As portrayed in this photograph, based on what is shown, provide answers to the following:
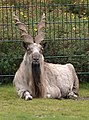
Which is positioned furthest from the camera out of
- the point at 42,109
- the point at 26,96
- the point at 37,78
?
the point at 37,78

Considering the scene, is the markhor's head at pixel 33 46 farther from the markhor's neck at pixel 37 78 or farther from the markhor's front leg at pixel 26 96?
the markhor's front leg at pixel 26 96

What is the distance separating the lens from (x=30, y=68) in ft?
42.2

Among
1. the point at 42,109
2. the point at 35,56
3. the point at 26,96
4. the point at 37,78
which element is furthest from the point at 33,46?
the point at 42,109

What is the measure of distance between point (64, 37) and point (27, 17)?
1117 mm

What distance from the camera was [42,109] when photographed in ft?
37.2

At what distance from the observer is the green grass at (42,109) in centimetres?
1041

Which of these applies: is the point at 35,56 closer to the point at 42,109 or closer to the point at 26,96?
the point at 26,96

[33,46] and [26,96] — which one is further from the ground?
[33,46]

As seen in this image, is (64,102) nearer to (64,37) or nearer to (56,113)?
(56,113)

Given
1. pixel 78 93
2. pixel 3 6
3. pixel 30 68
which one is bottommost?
pixel 78 93

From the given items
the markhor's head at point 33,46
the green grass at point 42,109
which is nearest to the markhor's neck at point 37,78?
the markhor's head at point 33,46

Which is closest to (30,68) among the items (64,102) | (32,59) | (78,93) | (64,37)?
(32,59)

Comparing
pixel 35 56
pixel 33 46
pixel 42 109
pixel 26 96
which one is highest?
pixel 33 46

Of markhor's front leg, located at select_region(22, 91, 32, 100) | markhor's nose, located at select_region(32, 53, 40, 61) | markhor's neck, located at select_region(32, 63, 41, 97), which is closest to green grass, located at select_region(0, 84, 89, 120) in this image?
markhor's front leg, located at select_region(22, 91, 32, 100)
